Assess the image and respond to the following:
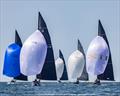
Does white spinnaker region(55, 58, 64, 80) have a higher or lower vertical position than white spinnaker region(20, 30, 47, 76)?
lower

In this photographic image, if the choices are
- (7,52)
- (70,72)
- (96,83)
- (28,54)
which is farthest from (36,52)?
(70,72)

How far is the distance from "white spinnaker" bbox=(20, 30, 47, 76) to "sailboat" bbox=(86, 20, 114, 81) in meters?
15.9

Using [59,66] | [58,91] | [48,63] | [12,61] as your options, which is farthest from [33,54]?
[59,66]

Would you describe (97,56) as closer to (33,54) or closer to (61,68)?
(33,54)

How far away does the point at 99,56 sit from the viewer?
121 meters

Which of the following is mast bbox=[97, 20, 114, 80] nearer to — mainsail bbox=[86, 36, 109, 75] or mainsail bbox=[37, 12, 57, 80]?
mainsail bbox=[86, 36, 109, 75]

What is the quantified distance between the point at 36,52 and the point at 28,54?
4.23 ft

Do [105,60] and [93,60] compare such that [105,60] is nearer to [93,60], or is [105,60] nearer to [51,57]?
[93,60]

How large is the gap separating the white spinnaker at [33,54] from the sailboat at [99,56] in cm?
1595

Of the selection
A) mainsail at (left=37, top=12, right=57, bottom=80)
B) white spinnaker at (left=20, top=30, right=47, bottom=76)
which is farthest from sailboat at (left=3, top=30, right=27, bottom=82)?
white spinnaker at (left=20, top=30, right=47, bottom=76)

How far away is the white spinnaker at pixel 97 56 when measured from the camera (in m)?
121

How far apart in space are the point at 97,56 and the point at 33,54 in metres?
18.0

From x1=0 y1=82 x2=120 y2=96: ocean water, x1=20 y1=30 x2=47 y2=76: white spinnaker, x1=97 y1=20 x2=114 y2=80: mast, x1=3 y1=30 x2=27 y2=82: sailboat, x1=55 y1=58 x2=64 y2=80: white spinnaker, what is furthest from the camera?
x1=55 y1=58 x2=64 y2=80: white spinnaker

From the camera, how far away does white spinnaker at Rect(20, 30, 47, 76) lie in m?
107
